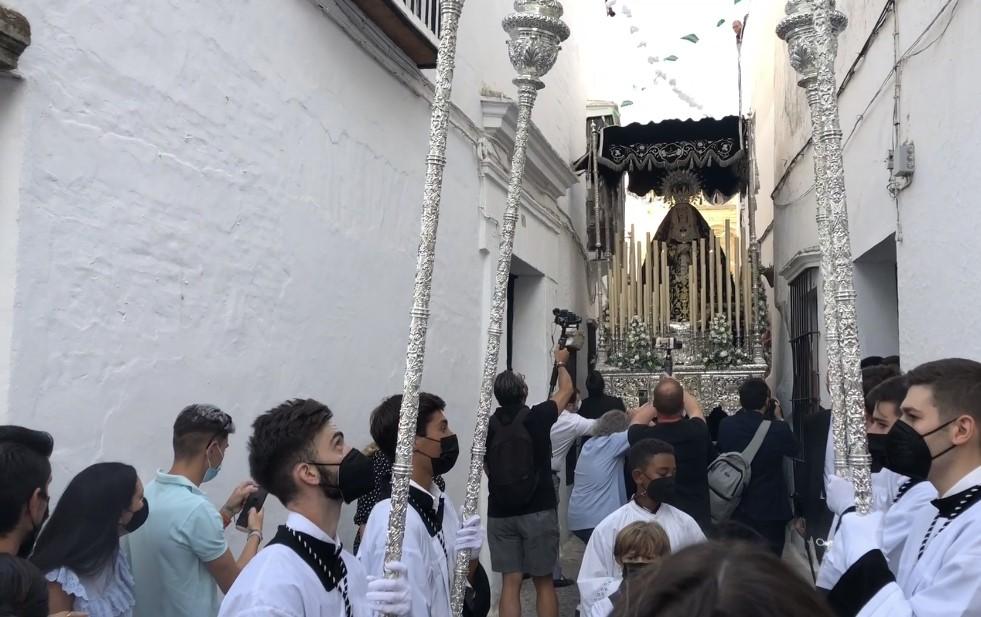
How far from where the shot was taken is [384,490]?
4051 millimetres

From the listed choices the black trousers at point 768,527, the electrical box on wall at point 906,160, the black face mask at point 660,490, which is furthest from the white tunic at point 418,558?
the electrical box on wall at point 906,160

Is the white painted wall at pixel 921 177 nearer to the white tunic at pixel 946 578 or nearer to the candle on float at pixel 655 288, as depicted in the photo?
the white tunic at pixel 946 578

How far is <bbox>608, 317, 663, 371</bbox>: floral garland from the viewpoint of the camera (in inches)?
408

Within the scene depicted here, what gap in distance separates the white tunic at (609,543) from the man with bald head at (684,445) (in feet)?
4.29

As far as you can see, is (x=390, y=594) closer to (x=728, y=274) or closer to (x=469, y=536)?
(x=469, y=536)

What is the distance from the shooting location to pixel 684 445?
5457 mm

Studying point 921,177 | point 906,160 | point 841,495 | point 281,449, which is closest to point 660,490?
point 841,495

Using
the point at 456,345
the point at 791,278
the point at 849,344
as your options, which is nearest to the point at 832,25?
the point at 849,344

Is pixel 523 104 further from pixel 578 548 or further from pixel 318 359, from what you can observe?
pixel 578 548

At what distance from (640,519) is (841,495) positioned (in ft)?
4.45

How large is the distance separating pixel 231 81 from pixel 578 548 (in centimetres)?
673

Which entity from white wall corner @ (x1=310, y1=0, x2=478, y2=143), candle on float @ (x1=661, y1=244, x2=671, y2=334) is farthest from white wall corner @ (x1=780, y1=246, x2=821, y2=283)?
white wall corner @ (x1=310, y1=0, x2=478, y2=143)

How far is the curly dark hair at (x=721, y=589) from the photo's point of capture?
97 centimetres

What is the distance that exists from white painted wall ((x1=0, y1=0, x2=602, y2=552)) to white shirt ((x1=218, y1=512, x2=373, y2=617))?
91 cm
